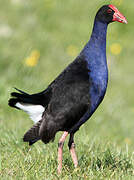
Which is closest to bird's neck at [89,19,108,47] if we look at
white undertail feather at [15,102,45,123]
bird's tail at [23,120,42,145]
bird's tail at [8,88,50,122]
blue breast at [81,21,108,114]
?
blue breast at [81,21,108,114]

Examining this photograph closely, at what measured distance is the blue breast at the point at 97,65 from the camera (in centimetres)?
400

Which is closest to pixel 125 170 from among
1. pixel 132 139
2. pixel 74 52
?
pixel 132 139

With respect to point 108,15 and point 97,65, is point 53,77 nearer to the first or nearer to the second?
point 108,15

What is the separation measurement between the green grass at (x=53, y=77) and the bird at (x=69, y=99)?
0.25 m

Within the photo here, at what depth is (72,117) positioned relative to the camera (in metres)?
3.97

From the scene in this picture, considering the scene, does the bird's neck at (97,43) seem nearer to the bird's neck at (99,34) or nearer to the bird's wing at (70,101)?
the bird's neck at (99,34)

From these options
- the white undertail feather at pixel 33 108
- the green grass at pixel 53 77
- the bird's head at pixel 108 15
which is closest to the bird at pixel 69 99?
the white undertail feather at pixel 33 108

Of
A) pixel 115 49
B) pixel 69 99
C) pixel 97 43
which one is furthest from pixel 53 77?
pixel 69 99

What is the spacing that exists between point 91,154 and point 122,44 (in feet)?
21.4

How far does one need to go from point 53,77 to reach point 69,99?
4603 millimetres

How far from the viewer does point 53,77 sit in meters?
8.59

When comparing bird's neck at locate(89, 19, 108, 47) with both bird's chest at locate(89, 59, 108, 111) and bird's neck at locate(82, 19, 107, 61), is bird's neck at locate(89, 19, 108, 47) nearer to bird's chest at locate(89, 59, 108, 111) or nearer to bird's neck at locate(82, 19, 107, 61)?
bird's neck at locate(82, 19, 107, 61)

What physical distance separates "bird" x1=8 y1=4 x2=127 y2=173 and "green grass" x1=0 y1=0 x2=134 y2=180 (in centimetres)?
25

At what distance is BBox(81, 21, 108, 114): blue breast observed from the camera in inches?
157
